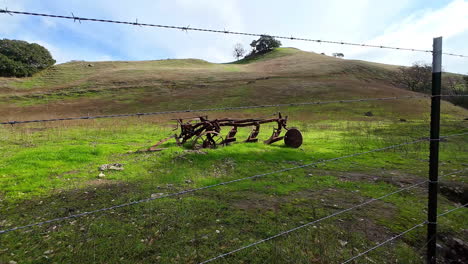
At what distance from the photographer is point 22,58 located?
59406mm

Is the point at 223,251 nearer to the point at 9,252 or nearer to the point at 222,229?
the point at 222,229

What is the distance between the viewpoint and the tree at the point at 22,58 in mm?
55562

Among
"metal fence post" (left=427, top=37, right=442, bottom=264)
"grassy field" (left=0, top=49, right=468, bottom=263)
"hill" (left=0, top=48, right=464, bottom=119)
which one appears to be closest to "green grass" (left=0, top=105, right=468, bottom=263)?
"grassy field" (left=0, top=49, right=468, bottom=263)

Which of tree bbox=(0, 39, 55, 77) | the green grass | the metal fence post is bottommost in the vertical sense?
the green grass

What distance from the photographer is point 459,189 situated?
7035 mm

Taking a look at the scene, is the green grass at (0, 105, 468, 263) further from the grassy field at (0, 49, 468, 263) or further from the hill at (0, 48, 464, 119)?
the hill at (0, 48, 464, 119)

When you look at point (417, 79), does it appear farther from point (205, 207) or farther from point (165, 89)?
point (205, 207)

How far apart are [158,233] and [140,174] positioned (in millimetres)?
4354

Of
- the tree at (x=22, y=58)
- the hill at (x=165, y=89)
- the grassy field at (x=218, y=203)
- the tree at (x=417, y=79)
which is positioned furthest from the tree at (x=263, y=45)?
the grassy field at (x=218, y=203)

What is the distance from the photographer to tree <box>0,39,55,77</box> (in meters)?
55.6

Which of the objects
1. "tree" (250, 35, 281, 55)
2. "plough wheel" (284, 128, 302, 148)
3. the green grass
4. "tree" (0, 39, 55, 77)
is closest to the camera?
the green grass

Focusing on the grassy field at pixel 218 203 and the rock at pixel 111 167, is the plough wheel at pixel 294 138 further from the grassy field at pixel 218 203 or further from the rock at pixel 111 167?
the rock at pixel 111 167

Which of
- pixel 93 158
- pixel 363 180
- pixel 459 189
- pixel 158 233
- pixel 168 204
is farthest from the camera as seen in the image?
pixel 93 158

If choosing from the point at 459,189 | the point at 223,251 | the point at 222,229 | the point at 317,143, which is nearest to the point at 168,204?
the point at 222,229
